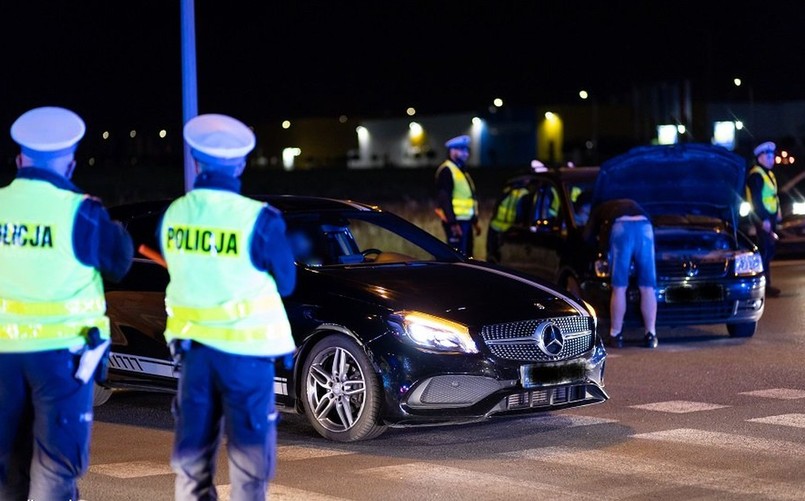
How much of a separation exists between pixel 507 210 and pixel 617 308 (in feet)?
10.1

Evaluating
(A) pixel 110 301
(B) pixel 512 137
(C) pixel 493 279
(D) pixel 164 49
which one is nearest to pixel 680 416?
(C) pixel 493 279

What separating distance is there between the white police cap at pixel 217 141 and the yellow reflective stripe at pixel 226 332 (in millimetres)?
638

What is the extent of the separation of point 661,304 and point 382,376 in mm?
5439

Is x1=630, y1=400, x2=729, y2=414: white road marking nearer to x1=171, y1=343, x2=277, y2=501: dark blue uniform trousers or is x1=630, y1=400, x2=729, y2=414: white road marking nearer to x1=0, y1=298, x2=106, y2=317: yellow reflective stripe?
x1=171, y1=343, x2=277, y2=501: dark blue uniform trousers

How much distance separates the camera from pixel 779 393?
11.1m

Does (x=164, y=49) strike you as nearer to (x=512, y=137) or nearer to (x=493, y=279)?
(x=512, y=137)

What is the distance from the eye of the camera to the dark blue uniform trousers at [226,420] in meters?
5.93

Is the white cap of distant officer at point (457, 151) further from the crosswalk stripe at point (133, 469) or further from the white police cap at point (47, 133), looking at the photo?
the white police cap at point (47, 133)

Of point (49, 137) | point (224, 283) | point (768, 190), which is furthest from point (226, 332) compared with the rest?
point (768, 190)

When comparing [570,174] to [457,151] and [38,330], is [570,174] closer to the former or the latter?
[457,151]

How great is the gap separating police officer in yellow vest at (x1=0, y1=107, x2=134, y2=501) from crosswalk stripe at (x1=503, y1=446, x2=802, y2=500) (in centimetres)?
287

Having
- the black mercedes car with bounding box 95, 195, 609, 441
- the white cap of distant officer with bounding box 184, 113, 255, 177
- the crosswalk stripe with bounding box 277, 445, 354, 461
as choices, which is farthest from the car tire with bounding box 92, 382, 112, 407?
the white cap of distant officer with bounding box 184, 113, 255, 177

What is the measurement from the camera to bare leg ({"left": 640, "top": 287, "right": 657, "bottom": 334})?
13.6 meters

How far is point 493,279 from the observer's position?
10.0 meters
